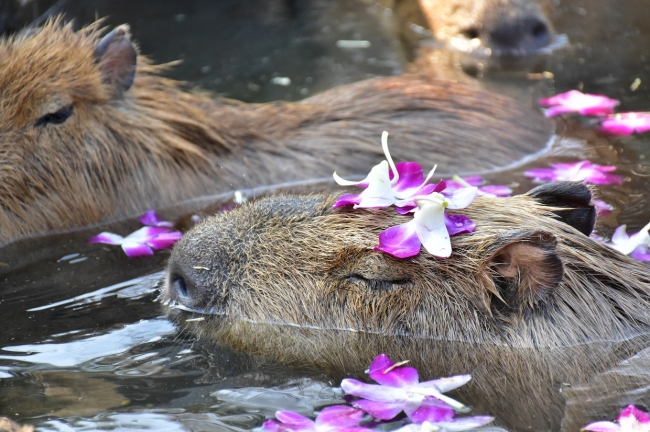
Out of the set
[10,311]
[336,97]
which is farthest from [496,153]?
[10,311]

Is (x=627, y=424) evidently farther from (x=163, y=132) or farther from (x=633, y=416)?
(x=163, y=132)

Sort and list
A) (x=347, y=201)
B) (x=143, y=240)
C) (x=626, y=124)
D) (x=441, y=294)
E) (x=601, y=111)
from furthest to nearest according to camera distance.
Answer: (x=601, y=111) < (x=626, y=124) < (x=143, y=240) < (x=347, y=201) < (x=441, y=294)

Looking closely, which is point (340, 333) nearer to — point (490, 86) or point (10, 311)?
point (10, 311)

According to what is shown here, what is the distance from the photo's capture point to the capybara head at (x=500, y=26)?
6.12m

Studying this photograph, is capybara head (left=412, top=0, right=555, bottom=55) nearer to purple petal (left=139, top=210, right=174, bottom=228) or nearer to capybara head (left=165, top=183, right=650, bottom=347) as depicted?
purple petal (left=139, top=210, right=174, bottom=228)

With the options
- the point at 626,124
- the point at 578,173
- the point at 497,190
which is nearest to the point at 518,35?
the point at 626,124

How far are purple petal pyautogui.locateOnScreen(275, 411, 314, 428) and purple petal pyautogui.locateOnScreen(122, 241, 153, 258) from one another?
1.45 m

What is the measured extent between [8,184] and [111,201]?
448 mm

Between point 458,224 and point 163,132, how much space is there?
1.87 meters

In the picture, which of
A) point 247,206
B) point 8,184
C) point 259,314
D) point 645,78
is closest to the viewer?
point 259,314

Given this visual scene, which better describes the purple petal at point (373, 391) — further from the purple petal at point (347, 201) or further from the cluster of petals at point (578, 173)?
the cluster of petals at point (578, 173)

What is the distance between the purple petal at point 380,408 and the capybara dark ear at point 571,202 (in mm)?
842

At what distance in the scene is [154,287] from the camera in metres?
3.22

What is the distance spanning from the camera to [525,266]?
246cm
